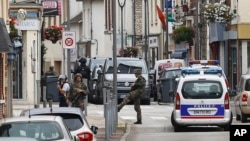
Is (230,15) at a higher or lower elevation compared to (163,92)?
higher

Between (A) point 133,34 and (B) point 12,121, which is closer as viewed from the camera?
(B) point 12,121

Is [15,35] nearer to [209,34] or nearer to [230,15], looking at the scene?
[230,15]

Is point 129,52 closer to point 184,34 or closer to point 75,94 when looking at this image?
point 184,34

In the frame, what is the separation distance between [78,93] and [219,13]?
965 inches

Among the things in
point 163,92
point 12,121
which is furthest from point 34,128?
point 163,92

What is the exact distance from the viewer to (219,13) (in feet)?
178

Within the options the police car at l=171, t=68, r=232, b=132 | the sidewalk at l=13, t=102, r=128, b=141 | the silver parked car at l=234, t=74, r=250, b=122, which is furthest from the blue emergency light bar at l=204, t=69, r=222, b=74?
the police car at l=171, t=68, r=232, b=132

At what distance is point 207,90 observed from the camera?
1197 inches

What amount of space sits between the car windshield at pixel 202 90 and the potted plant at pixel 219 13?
23.8 meters

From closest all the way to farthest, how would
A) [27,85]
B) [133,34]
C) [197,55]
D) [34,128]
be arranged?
[34,128], [27,85], [197,55], [133,34]

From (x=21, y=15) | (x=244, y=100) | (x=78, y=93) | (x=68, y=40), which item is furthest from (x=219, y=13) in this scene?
(x=78, y=93)

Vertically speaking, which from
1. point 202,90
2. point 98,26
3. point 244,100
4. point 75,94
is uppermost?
point 98,26

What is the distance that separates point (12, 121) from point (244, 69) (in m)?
37.9

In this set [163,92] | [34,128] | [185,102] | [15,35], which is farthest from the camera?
[163,92]
